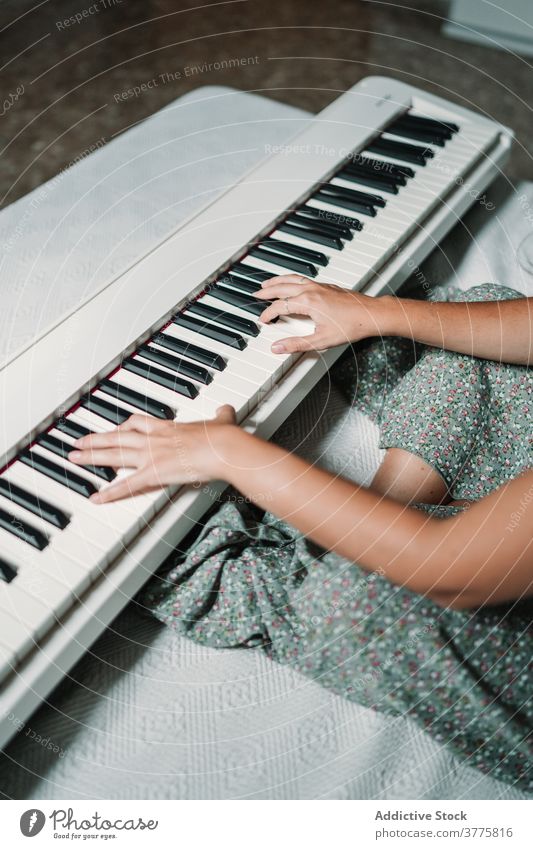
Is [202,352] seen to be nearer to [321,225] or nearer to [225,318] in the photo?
[225,318]

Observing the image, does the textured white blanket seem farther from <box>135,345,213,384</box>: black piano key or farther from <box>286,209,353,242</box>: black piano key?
<box>286,209,353,242</box>: black piano key

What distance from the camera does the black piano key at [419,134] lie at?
5.62 feet

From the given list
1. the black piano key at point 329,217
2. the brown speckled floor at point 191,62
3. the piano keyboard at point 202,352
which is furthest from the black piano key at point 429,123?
the brown speckled floor at point 191,62

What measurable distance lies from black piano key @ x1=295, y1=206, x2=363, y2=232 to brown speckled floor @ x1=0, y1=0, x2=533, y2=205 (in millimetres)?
1724

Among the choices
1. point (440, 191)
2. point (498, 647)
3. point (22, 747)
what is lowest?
point (22, 747)

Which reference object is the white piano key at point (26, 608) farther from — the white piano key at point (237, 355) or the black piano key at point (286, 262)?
the black piano key at point (286, 262)

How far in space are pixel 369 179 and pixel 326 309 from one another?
47 centimetres

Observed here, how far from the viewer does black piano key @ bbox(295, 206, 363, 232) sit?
1479 mm

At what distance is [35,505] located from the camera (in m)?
0.99

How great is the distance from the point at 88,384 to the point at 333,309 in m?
0.44

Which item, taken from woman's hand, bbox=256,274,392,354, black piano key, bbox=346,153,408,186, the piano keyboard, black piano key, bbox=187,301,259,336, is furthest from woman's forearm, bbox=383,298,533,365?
black piano key, bbox=346,153,408,186

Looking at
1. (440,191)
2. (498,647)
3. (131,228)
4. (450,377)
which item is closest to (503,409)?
(450,377)

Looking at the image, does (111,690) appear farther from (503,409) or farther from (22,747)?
(503,409)
